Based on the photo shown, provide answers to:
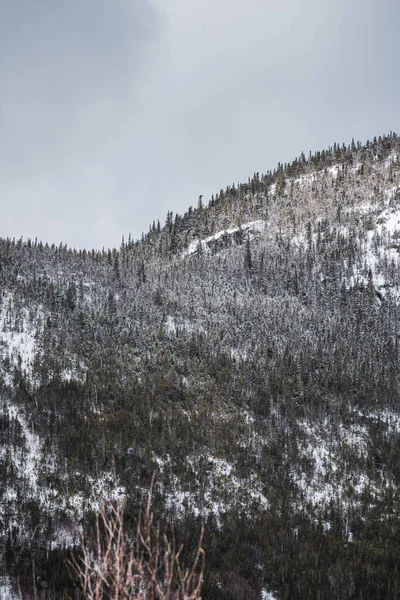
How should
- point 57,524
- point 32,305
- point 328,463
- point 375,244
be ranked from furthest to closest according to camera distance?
point 375,244 → point 32,305 → point 328,463 → point 57,524

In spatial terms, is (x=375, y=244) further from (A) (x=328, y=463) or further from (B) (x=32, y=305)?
(B) (x=32, y=305)

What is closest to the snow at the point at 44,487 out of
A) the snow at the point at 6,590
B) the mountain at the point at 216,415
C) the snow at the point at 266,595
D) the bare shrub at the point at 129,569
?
the mountain at the point at 216,415

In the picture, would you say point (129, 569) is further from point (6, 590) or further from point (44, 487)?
point (44, 487)

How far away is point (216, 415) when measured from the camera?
52875 millimetres

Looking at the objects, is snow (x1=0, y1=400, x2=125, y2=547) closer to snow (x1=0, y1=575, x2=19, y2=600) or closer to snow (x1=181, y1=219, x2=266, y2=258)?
snow (x1=0, y1=575, x2=19, y2=600)

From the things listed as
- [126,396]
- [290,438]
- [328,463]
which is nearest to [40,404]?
[126,396]

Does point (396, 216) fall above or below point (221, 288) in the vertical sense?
above

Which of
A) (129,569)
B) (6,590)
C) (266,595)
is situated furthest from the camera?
(266,595)

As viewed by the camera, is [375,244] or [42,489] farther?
[375,244]

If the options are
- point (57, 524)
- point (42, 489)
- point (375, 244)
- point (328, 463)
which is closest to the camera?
point (57, 524)

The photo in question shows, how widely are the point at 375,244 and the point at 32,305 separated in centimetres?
9508

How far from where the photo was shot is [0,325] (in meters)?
56.0

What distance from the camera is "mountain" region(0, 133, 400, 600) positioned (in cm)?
3053

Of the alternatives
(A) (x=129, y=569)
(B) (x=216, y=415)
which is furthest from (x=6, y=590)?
(B) (x=216, y=415)
